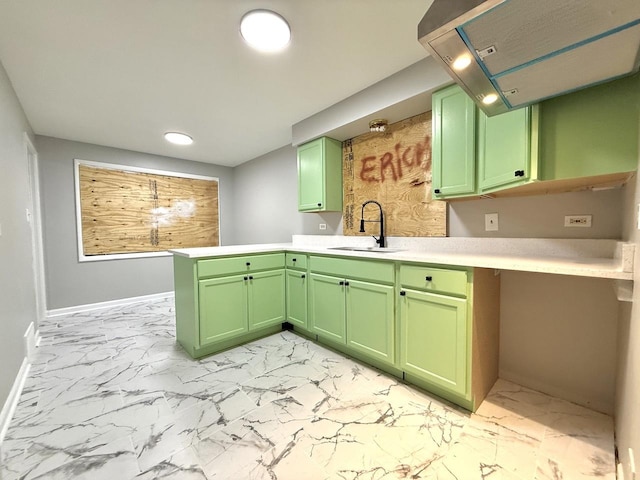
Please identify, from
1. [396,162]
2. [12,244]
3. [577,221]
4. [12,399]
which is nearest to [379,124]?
[396,162]

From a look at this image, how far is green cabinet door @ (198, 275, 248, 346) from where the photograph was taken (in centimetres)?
221

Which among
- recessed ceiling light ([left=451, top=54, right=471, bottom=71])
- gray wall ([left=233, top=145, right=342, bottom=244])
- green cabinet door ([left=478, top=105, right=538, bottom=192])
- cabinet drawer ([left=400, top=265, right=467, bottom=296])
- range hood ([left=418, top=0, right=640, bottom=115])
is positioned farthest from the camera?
gray wall ([left=233, top=145, right=342, bottom=244])

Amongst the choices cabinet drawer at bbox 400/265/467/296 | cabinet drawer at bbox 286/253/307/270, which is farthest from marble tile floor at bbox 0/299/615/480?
cabinet drawer at bbox 286/253/307/270

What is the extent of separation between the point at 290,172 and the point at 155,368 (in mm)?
2715

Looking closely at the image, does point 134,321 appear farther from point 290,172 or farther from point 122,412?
point 290,172

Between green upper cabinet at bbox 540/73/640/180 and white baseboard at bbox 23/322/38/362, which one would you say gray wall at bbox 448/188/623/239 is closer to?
green upper cabinet at bbox 540/73/640/180

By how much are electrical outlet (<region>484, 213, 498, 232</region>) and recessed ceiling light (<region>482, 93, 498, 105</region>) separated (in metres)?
0.86

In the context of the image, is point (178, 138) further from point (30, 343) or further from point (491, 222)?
point (491, 222)

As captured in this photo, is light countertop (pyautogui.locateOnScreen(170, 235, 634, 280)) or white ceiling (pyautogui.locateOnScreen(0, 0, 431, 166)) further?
white ceiling (pyautogui.locateOnScreen(0, 0, 431, 166))

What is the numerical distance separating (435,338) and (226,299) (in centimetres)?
171

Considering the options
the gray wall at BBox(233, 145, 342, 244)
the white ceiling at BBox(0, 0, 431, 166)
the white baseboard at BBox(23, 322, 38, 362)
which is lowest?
the white baseboard at BBox(23, 322, 38, 362)

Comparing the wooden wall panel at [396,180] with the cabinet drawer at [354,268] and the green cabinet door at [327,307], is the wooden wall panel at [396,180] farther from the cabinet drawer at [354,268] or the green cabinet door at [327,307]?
the green cabinet door at [327,307]

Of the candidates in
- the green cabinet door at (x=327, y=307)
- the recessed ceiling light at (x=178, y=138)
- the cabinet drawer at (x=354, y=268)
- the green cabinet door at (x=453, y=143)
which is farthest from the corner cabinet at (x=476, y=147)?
the recessed ceiling light at (x=178, y=138)

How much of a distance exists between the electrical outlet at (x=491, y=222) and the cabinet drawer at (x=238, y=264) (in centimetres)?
184
